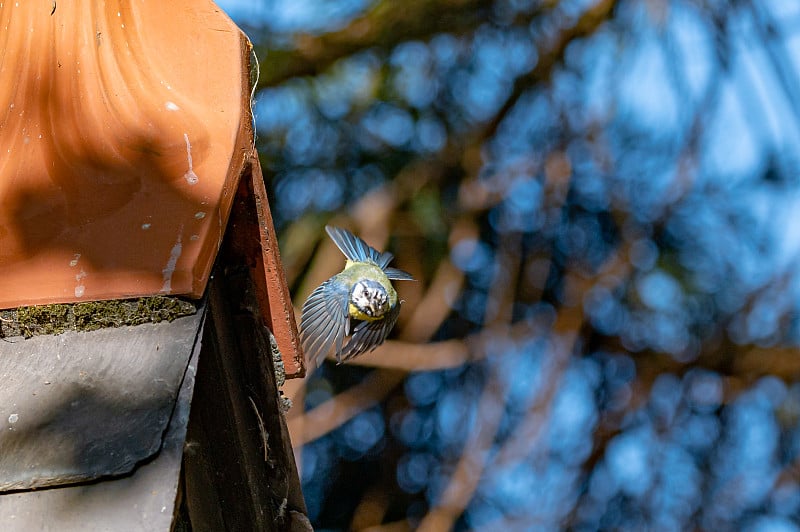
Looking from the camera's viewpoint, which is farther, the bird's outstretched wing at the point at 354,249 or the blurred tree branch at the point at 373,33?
the blurred tree branch at the point at 373,33

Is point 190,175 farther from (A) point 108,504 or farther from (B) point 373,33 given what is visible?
(B) point 373,33

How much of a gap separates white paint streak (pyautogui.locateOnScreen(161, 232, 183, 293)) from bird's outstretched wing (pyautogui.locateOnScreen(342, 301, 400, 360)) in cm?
199

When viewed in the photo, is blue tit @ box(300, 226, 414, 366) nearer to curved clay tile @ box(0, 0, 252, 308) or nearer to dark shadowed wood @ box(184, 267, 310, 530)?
dark shadowed wood @ box(184, 267, 310, 530)

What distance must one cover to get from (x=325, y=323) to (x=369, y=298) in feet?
0.51

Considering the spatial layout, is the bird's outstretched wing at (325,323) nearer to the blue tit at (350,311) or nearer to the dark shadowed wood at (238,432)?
the blue tit at (350,311)

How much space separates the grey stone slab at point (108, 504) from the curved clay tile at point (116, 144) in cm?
22

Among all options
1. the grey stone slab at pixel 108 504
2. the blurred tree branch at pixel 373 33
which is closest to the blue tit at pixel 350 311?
the blurred tree branch at pixel 373 33

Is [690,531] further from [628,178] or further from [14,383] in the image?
[14,383]

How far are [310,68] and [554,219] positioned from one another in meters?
1.41

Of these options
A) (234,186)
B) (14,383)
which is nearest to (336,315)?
(234,186)

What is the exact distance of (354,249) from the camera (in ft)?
10.8

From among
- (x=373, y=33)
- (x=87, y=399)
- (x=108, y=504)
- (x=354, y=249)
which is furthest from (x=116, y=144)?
(x=373, y=33)

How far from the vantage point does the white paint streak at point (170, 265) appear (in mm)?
1054

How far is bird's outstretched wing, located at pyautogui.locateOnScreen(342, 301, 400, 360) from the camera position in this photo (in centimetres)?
308
